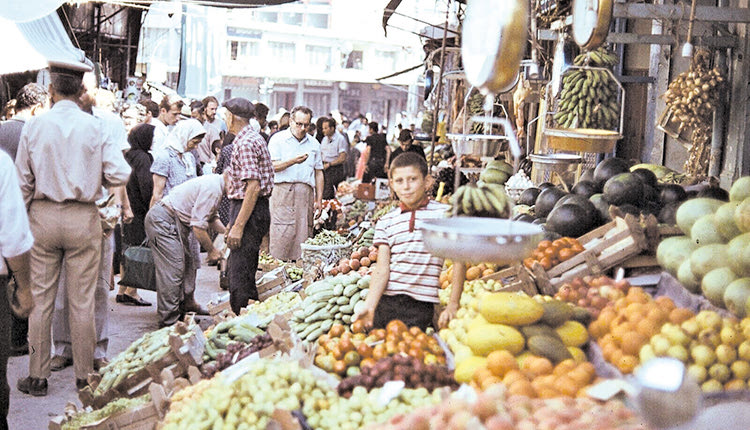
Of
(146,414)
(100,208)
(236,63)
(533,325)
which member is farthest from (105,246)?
(236,63)

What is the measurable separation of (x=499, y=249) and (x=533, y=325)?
63.1 inches

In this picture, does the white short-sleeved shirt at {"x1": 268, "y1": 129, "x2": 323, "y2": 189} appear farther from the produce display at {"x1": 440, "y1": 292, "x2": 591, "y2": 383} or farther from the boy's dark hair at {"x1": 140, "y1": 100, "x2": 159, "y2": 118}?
the produce display at {"x1": 440, "y1": 292, "x2": 591, "y2": 383}

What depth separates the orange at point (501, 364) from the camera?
332 cm

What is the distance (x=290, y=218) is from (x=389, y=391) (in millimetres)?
5832

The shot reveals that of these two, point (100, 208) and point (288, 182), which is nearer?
point (100, 208)

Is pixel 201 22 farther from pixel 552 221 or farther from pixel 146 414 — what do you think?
pixel 146 414

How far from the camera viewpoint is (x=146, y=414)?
4.18m

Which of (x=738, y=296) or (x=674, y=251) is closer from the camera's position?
(x=738, y=296)

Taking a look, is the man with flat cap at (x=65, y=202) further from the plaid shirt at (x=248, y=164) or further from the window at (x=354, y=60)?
the window at (x=354, y=60)

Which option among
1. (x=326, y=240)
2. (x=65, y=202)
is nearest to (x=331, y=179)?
(x=326, y=240)

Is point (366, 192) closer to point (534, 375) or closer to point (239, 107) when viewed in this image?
point (239, 107)

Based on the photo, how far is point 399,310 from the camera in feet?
14.7

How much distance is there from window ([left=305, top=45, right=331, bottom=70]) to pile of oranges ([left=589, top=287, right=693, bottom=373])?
3885 cm

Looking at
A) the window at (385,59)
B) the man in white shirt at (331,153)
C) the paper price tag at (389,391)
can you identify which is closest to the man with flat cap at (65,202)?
the paper price tag at (389,391)
